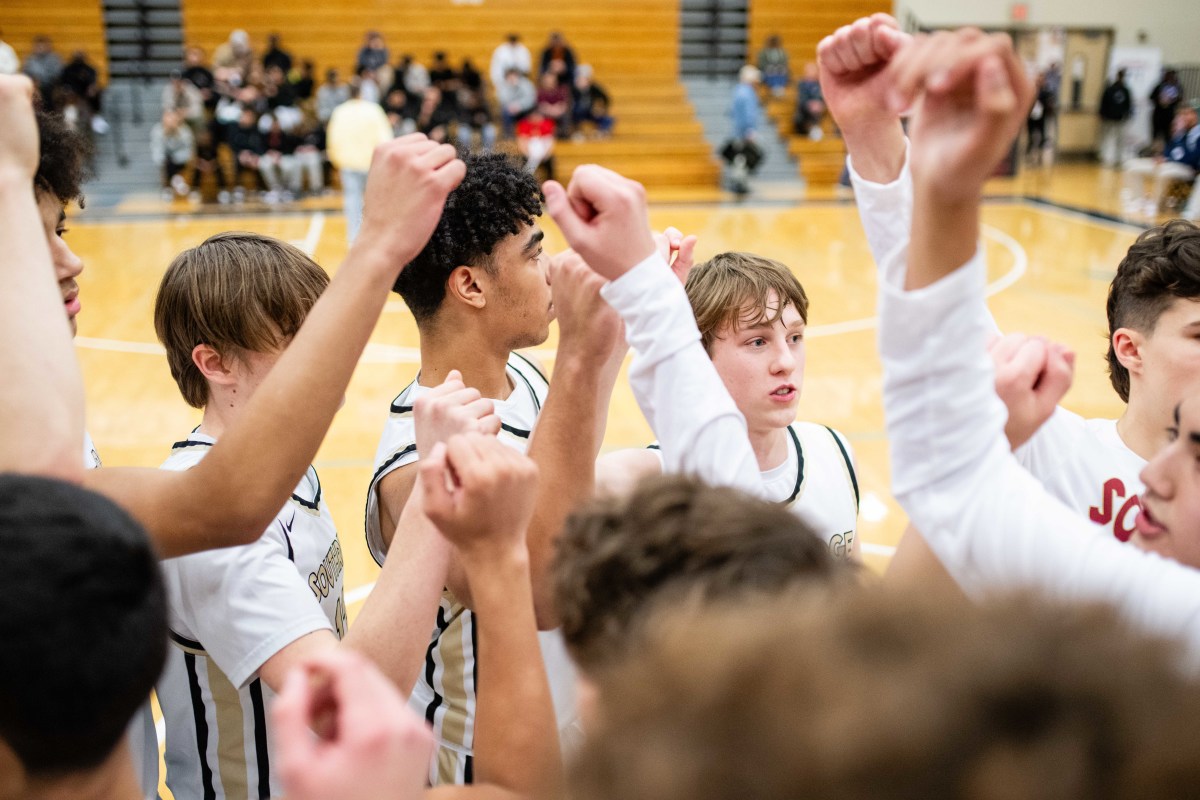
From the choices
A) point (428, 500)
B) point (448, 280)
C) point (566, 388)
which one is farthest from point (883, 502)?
point (428, 500)

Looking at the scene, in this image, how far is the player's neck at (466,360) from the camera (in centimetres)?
276

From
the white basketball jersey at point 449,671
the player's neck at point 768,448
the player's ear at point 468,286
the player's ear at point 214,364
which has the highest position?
the player's ear at point 468,286

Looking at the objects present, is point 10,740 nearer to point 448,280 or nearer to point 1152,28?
point 448,280

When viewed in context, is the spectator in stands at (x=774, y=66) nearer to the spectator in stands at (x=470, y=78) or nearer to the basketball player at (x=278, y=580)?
the spectator in stands at (x=470, y=78)

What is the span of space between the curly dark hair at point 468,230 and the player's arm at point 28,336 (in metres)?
1.32

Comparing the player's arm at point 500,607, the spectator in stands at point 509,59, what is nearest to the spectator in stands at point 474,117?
the spectator in stands at point 509,59

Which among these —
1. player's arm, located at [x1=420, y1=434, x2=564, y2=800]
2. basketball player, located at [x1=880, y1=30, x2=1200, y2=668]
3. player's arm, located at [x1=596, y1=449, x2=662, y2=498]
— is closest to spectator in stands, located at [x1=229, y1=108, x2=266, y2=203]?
player's arm, located at [x1=596, y1=449, x2=662, y2=498]

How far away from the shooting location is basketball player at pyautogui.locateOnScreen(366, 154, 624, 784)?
1.82 metres

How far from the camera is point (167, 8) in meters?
21.4

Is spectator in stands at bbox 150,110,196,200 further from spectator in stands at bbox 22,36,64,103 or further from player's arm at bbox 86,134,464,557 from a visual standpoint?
player's arm at bbox 86,134,464,557

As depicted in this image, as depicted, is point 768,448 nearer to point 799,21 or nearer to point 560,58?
point 560,58

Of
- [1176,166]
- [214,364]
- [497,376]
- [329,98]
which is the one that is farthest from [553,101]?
[214,364]

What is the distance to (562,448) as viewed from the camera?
1.86m

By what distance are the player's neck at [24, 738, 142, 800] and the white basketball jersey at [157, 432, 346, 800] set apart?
65 cm
